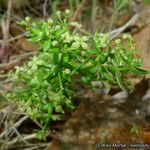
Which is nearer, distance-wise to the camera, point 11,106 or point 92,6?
point 11,106

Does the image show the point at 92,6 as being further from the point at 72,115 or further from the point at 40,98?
the point at 40,98

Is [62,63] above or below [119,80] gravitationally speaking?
above

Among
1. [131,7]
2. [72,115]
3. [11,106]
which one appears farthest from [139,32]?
[11,106]

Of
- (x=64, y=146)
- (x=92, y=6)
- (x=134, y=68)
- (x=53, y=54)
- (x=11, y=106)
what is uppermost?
(x=92, y=6)

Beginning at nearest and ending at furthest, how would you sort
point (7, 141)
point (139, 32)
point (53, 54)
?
1. point (53, 54)
2. point (7, 141)
3. point (139, 32)

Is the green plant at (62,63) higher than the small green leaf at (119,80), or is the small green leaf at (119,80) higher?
the green plant at (62,63)

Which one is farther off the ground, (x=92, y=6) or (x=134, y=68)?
(x=92, y=6)

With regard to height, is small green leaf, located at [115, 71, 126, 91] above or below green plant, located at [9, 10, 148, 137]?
below

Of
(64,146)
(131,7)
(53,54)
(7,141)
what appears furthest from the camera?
(131,7)
